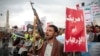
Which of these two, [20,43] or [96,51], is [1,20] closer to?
[20,43]

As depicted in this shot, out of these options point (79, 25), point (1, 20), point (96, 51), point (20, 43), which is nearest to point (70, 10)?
point (79, 25)

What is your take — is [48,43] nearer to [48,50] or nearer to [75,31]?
[48,50]

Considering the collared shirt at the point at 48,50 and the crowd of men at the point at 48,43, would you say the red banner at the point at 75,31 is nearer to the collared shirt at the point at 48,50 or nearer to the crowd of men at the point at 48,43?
the crowd of men at the point at 48,43

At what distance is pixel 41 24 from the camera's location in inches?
291

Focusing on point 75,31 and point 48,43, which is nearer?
point 48,43

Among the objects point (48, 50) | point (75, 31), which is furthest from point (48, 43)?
point (75, 31)

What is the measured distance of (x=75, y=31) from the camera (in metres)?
4.73

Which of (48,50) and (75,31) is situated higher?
(75,31)

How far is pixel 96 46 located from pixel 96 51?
0.11 metres

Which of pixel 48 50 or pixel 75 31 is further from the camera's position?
pixel 75 31

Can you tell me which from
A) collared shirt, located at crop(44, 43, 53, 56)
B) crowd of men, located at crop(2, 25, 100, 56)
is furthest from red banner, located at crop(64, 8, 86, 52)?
collared shirt, located at crop(44, 43, 53, 56)

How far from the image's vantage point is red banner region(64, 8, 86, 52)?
15.4 feet

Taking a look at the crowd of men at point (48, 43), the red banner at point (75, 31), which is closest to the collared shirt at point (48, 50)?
the crowd of men at point (48, 43)

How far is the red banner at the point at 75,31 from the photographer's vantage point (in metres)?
4.70
